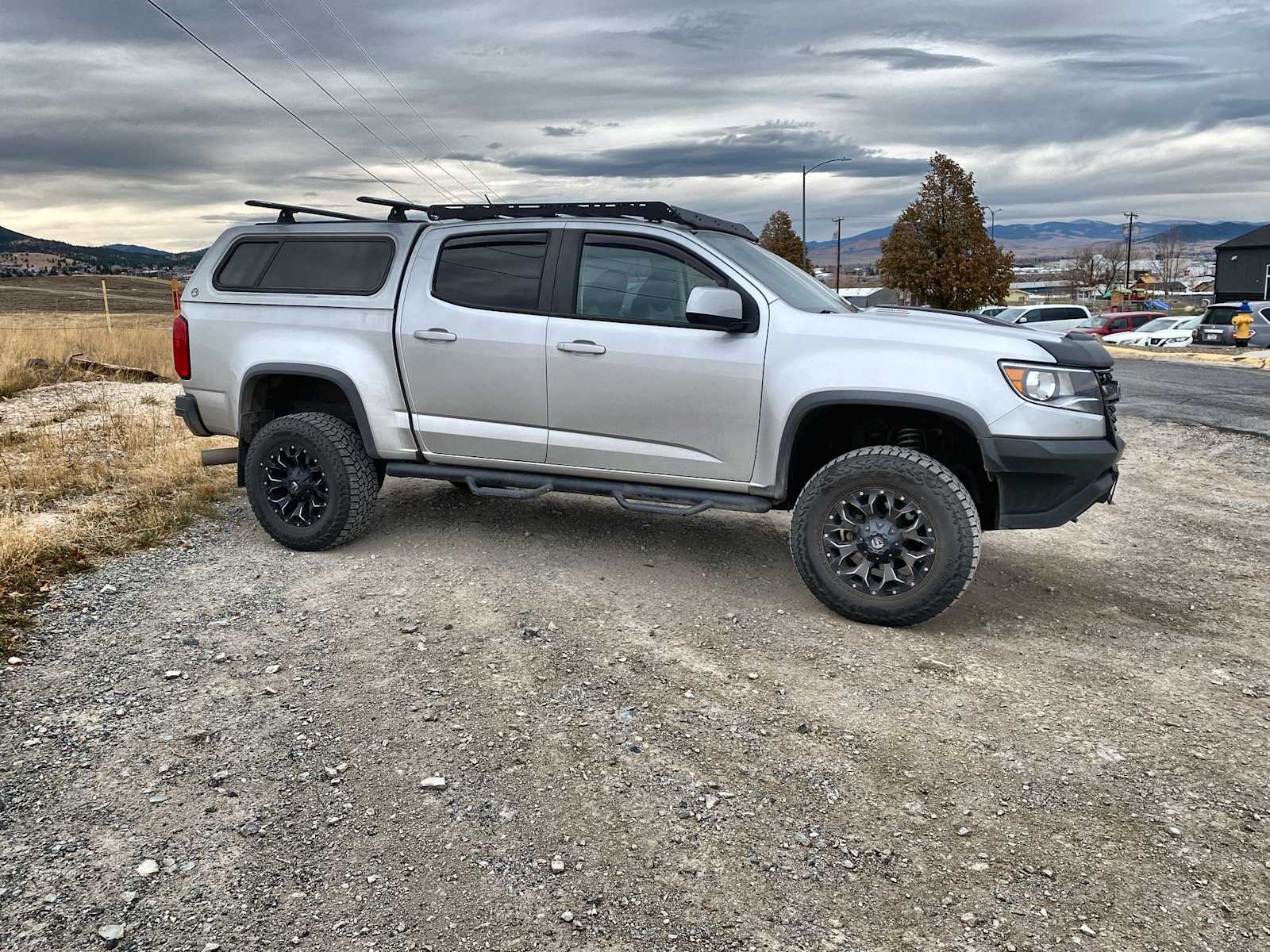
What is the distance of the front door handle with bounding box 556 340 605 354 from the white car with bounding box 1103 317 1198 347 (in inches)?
1161

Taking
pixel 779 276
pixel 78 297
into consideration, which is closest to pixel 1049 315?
pixel 779 276

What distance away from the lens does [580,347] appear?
213 inches

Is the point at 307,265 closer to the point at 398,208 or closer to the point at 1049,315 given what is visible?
the point at 398,208

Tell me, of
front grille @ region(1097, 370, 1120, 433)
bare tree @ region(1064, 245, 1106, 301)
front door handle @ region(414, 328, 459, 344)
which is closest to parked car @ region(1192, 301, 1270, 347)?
front grille @ region(1097, 370, 1120, 433)

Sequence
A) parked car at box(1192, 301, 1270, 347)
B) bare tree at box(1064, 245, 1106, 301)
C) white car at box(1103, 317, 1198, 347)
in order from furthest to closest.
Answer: bare tree at box(1064, 245, 1106, 301), white car at box(1103, 317, 1198, 347), parked car at box(1192, 301, 1270, 347)

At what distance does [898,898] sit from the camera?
114 inches

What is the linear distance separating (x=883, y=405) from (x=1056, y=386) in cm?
79

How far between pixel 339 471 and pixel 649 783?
10.8ft

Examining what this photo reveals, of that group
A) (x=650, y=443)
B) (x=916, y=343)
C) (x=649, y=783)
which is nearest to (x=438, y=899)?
(x=649, y=783)

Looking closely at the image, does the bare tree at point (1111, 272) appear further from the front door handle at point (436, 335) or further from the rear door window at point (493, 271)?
the front door handle at point (436, 335)

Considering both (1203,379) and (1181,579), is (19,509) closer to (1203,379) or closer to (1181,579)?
(1181,579)

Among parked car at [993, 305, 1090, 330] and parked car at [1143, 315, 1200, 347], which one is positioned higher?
parked car at [993, 305, 1090, 330]

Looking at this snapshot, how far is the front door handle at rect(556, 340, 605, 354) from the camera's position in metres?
5.37

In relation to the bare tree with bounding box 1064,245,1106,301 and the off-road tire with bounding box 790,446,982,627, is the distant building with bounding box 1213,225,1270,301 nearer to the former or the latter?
the bare tree with bounding box 1064,245,1106,301
